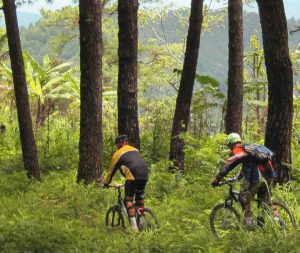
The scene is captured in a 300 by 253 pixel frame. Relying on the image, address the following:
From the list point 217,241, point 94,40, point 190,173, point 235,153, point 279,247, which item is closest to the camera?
point 279,247

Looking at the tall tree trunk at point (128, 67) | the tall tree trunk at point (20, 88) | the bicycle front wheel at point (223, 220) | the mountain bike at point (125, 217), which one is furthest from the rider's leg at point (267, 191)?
the tall tree trunk at point (20, 88)

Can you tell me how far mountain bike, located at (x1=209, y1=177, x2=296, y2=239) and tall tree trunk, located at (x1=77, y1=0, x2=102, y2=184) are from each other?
4.60 meters

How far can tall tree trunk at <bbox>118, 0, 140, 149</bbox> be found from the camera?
12062 mm

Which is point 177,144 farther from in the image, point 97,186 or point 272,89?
point 272,89

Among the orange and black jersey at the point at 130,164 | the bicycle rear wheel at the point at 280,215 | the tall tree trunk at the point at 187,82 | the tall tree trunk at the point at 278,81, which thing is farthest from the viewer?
the tall tree trunk at the point at 187,82

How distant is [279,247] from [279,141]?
4.14 m

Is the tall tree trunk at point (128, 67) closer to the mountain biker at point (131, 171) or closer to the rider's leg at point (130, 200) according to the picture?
the mountain biker at point (131, 171)

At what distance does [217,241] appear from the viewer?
722 centimetres

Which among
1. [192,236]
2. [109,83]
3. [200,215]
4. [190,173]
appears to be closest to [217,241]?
[192,236]

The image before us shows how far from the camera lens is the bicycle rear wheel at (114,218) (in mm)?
9047

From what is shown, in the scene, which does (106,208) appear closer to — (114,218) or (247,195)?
(114,218)

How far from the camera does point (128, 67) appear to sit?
40.3 feet

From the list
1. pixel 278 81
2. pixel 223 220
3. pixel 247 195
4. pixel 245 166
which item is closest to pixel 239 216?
pixel 223 220

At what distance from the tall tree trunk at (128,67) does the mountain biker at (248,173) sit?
4761 millimetres
